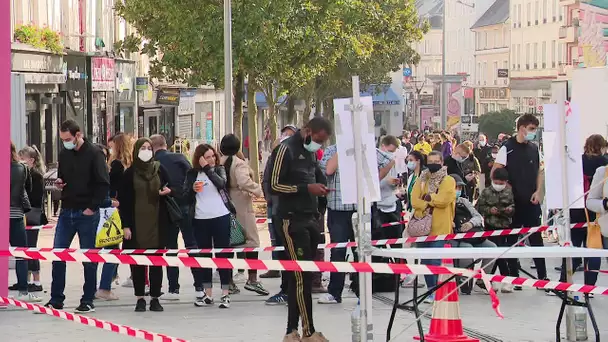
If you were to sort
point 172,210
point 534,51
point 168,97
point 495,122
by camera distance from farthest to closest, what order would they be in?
1. point 534,51
2. point 495,122
3. point 168,97
4. point 172,210

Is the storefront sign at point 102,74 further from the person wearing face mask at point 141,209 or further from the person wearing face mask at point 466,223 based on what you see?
the person wearing face mask at point 141,209

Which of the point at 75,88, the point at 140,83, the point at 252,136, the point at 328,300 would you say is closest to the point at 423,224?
the point at 328,300

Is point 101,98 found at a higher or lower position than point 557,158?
higher

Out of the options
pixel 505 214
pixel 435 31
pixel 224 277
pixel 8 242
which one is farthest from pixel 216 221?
pixel 435 31

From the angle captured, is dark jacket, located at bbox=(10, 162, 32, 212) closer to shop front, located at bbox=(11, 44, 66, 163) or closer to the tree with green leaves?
shop front, located at bbox=(11, 44, 66, 163)

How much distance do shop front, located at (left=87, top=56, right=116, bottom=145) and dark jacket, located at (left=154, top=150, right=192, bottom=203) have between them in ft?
85.3

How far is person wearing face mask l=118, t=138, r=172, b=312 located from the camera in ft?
45.3

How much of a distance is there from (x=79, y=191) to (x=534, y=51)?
316ft

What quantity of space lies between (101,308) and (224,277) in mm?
1237

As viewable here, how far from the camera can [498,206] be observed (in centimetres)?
1511

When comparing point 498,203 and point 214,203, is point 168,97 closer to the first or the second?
point 498,203

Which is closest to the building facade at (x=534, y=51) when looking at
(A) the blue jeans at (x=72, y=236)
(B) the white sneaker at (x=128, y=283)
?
(B) the white sneaker at (x=128, y=283)

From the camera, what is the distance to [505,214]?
15102 millimetres

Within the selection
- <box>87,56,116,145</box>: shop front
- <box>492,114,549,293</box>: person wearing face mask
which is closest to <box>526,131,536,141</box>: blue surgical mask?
<box>492,114,549,293</box>: person wearing face mask
